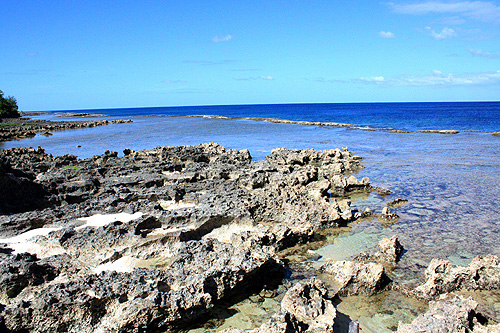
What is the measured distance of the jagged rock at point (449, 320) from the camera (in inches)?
219

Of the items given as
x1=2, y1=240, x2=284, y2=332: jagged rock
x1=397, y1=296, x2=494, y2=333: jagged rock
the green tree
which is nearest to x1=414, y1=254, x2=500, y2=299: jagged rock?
x1=397, y1=296, x2=494, y2=333: jagged rock

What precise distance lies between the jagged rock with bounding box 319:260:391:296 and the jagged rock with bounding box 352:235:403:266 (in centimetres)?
132

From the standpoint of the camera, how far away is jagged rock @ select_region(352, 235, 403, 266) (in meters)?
9.28

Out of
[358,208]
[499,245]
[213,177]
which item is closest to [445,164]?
[358,208]

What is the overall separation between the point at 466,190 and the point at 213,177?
1165 cm

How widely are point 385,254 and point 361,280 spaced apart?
201cm

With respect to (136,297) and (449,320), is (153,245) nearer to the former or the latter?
(136,297)

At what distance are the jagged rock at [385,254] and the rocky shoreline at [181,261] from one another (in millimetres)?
26

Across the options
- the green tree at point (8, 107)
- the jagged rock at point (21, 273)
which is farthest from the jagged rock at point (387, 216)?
the green tree at point (8, 107)

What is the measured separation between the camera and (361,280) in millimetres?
7742

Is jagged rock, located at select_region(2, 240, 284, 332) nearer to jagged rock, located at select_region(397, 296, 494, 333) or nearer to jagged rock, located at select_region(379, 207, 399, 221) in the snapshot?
jagged rock, located at select_region(397, 296, 494, 333)

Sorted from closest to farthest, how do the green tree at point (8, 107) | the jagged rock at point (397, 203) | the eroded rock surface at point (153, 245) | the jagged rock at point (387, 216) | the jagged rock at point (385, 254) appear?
the eroded rock surface at point (153, 245), the jagged rock at point (385, 254), the jagged rock at point (387, 216), the jagged rock at point (397, 203), the green tree at point (8, 107)

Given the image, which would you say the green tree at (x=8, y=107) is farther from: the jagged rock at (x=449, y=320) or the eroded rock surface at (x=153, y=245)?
the jagged rock at (x=449, y=320)

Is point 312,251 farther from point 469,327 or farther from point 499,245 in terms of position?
point 499,245
